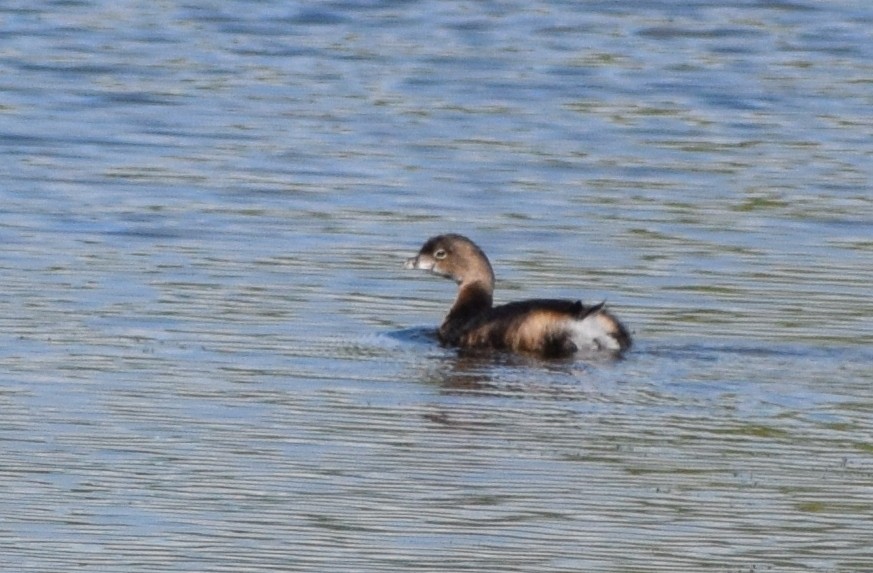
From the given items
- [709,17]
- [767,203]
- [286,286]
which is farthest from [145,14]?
[286,286]

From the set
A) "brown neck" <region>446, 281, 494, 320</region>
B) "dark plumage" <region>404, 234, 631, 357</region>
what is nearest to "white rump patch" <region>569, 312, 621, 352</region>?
"dark plumage" <region>404, 234, 631, 357</region>

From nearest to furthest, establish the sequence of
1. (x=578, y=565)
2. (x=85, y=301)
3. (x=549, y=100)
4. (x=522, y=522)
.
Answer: (x=578, y=565), (x=522, y=522), (x=85, y=301), (x=549, y=100)

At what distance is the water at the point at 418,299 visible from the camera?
23.2 ft

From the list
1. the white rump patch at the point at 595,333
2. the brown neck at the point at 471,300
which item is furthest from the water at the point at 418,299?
the brown neck at the point at 471,300

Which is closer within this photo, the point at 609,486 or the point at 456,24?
the point at 609,486

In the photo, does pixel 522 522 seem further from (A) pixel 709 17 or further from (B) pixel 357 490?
(A) pixel 709 17

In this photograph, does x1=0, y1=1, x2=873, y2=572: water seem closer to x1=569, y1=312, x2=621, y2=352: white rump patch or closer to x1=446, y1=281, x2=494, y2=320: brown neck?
x1=569, y1=312, x2=621, y2=352: white rump patch

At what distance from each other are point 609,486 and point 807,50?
14.1 m

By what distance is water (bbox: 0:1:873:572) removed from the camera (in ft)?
23.2

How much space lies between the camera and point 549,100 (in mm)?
18188

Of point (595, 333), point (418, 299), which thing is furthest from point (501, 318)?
point (418, 299)

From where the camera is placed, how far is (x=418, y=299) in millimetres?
11578

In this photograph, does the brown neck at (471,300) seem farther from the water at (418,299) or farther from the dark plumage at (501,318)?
the water at (418,299)

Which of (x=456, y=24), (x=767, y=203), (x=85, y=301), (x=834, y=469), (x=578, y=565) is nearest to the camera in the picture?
(x=578, y=565)
